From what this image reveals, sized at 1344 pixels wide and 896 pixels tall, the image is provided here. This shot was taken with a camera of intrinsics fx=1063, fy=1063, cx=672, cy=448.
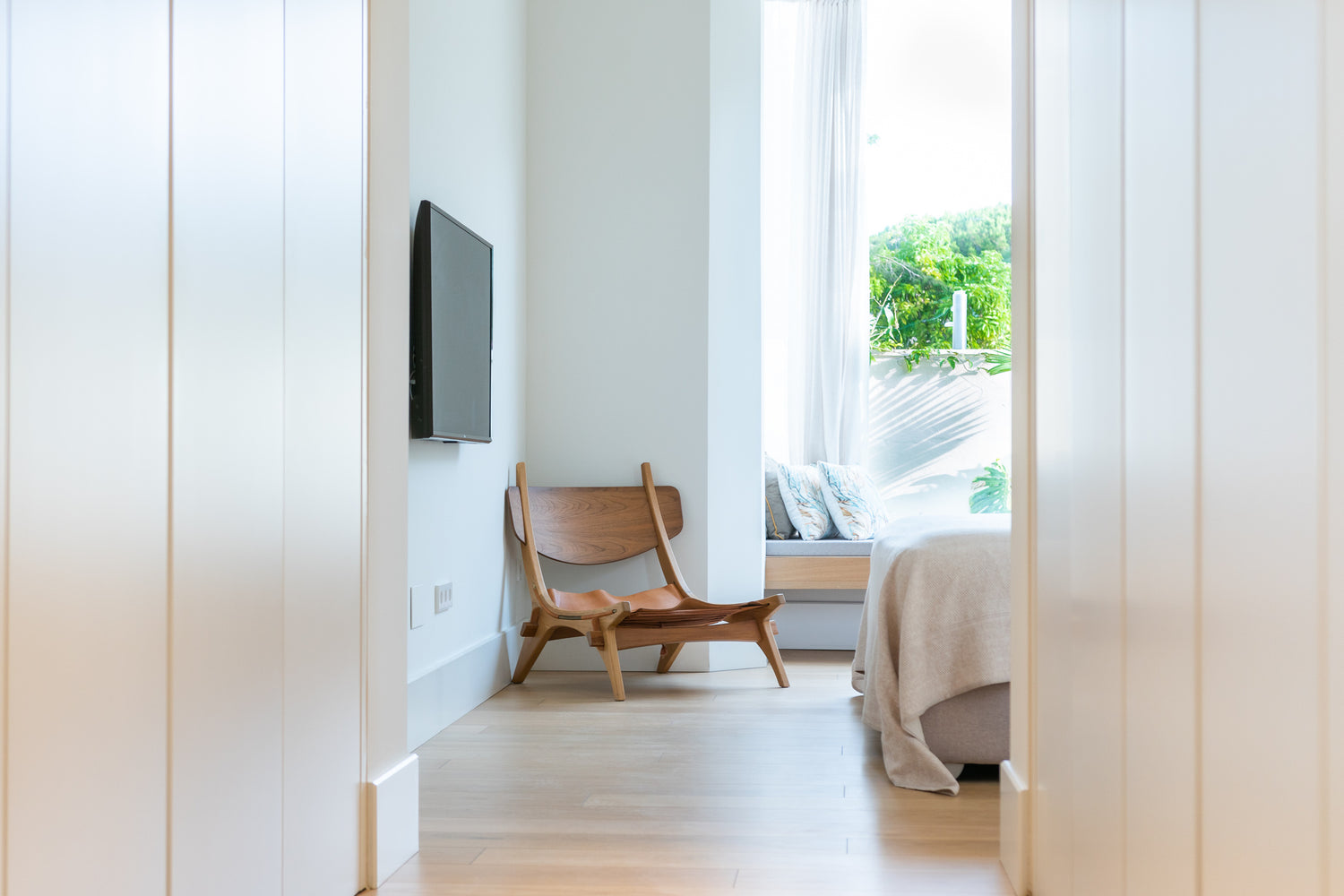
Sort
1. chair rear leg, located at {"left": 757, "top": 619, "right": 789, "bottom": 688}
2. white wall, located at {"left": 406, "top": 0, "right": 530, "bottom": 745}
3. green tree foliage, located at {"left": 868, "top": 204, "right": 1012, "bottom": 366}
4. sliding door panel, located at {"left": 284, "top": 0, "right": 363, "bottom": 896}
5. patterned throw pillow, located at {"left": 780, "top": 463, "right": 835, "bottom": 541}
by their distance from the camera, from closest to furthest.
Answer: sliding door panel, located at {"left": 284, "top": 0, "right": 363, "bottom": 896} → white wall, located at {"left": 406, "top": 0, "right": 530, "bottom": 745} → chair rear leg, located at {"left": 757, "top": 619, "right": 789, "bottom": 688} → patterned throw pillow, located at {"left": 780, "top": 463, "right": 835, "bottom": 541} → green tree foliage, located at {"left": 868, "top": 204, "right": 1012, "bottom": 366}

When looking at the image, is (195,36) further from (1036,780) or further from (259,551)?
(1036,780)

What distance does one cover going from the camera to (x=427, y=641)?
3240 mm

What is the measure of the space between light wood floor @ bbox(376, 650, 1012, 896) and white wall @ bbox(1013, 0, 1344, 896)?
1.87 ft

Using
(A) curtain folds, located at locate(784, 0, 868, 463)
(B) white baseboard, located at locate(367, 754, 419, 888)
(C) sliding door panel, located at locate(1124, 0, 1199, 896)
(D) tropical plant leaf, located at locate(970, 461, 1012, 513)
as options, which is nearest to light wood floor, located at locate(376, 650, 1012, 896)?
(B) white baseboard, located at locate(367, 754, 419, 888)

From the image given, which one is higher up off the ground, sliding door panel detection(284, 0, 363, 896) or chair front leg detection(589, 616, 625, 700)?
sliding door panel detection(284, 0, 363, 896)

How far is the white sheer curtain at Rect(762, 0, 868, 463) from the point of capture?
5.55 meters

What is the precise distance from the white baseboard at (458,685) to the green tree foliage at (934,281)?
113 inches

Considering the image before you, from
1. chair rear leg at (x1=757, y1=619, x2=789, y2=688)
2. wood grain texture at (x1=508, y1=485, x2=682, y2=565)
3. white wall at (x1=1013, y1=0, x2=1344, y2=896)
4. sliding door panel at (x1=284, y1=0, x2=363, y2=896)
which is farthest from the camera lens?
wood grain texture at (x1=508, y1=485, x2=682, y2=565)

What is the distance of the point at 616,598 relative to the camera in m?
4.06

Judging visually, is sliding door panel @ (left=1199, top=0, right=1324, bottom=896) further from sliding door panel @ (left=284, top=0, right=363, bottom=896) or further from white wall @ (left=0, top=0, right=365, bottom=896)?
sliding door panel @ (left=284, top=0, right=363, bottom=896)

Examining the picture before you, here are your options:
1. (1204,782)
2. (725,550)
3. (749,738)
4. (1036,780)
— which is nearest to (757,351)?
(725,550)

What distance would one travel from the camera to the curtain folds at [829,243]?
555 centimetres

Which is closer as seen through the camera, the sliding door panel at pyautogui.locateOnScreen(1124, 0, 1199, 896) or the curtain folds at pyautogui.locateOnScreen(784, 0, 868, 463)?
the sliding door panel at pyautogui.locateOnScreen(1124, 0, 1199, 896)

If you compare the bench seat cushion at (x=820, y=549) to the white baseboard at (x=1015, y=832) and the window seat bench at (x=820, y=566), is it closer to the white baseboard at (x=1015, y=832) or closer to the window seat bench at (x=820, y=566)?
the window seat bench at (x=820, y=566)
